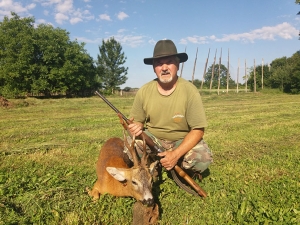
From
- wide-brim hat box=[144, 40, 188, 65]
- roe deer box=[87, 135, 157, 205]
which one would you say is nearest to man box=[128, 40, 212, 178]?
wide-brim hat box=[144, 40, 188, 65]

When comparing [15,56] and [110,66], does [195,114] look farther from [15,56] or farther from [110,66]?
[110,66]

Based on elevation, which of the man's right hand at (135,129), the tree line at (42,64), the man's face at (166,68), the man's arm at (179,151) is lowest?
the man's arm at (179,151)

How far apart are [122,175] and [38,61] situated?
46.2m

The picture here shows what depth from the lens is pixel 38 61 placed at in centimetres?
4466

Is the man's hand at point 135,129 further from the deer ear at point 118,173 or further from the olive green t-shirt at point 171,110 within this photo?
the olive green t-shirt at point 171,110

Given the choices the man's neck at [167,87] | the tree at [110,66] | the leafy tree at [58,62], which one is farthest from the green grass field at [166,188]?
the tree at [110,66]

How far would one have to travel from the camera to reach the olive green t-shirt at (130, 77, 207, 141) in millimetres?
4379

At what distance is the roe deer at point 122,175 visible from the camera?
3342mm

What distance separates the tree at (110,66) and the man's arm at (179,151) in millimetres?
63254

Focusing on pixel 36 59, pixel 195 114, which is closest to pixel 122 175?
pixel 195 114

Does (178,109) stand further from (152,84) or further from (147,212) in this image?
(147,212)

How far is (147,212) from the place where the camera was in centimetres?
324

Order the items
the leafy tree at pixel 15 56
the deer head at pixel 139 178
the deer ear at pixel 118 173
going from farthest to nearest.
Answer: the leafy tree at pixel 15 56, the deer ear at pixel 118 173, the deer head at pixel 139 178

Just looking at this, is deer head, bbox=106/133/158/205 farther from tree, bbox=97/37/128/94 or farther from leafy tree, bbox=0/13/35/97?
tree, bbox=97/37/128/94
